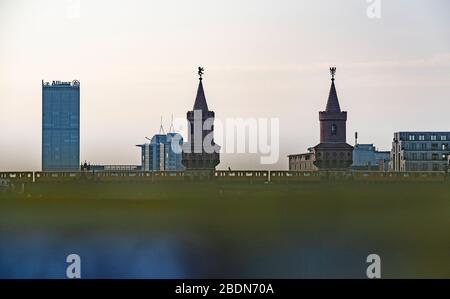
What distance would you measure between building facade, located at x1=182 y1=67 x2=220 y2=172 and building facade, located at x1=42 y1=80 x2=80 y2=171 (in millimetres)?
784

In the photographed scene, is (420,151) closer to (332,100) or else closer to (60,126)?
(332,100)

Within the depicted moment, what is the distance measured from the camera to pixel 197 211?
520 cm

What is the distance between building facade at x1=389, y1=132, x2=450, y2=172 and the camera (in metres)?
5.31

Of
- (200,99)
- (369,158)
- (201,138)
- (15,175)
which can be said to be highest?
(200,99)

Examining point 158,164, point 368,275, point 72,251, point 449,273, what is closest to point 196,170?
point 158,164

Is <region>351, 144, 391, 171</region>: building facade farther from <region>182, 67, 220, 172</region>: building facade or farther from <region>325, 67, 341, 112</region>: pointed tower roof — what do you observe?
<region>182, 67, 220, 172</region>: building facade

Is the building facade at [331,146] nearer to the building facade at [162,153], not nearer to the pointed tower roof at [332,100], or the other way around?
the pointed tower roof at [332,100]

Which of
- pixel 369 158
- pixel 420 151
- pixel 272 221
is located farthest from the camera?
pixel 369 158

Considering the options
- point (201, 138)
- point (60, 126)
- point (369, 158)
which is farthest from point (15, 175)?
point (369, 158)

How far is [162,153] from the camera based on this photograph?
5348 mm

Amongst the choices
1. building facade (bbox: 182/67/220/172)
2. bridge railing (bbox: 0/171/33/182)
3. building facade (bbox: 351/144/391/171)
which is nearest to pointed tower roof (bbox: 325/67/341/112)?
building facade (bbox: 351/144/391/171)

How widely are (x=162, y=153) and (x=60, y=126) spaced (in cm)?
73

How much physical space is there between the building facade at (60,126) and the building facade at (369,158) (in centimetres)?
199
